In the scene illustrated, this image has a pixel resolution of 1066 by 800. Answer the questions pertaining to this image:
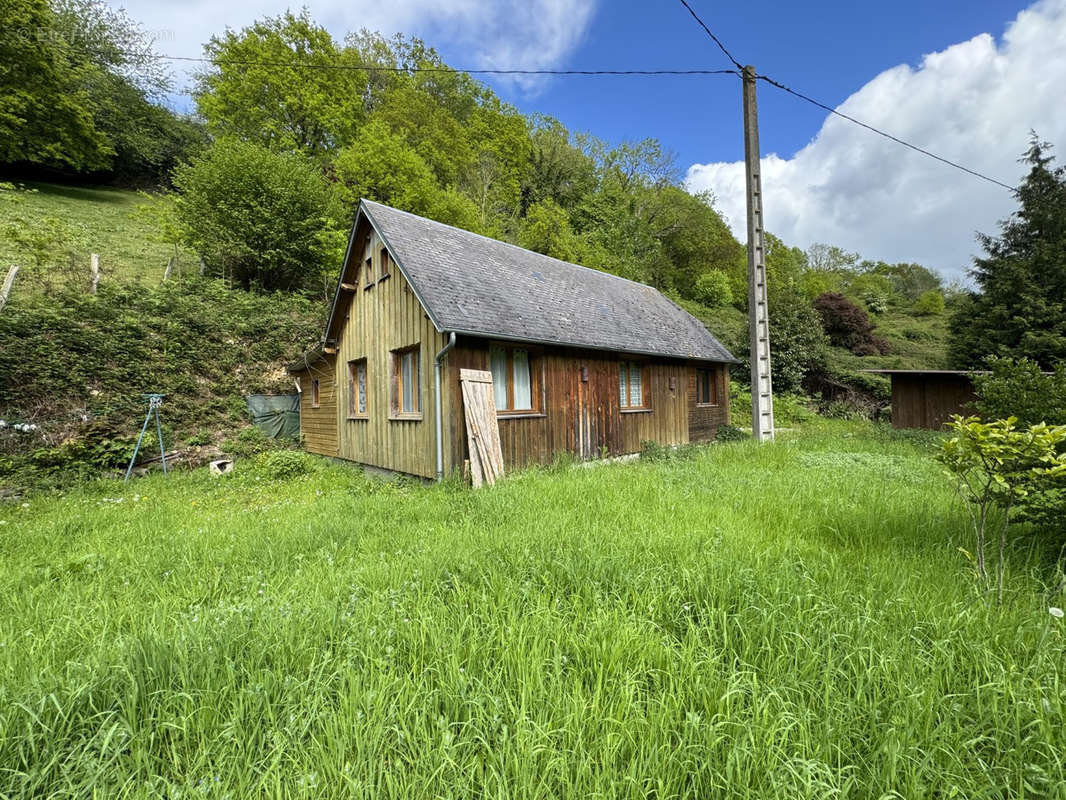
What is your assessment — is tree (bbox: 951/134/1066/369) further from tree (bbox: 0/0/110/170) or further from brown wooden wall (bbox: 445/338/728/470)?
tree (bbox: 0/0/110/170)

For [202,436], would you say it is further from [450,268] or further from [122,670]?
[122,670]

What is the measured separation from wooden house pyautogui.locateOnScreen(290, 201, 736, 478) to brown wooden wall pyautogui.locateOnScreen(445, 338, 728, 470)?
27 mm

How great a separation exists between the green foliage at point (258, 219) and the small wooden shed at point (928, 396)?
21.5m

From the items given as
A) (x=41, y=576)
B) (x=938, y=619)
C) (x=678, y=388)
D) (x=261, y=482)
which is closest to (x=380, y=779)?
(x=938, y=619)

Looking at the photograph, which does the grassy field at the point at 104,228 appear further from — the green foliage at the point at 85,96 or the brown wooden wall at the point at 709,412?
the brown wooden wall at the point at 709,412

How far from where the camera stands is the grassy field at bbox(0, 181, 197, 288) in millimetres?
15344

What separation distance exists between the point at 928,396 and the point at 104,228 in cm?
3618

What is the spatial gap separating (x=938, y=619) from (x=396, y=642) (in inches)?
110

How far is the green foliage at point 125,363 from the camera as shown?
31.6ft

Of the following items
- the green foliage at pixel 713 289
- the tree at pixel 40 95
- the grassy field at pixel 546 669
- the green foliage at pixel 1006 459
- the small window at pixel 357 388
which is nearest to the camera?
the grassy field at pixel 546 669

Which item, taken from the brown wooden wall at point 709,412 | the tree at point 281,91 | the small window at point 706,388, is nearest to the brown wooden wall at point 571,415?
the brown wooden wall at point 709,412

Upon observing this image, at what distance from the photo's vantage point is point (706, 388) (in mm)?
14688

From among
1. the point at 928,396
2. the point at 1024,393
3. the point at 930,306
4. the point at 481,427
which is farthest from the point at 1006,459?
the point at 930,306

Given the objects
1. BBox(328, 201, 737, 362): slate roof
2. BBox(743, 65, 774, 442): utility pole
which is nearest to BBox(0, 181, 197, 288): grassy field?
BBox(328, 201, 737, 362): slate roof
